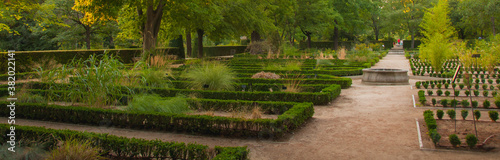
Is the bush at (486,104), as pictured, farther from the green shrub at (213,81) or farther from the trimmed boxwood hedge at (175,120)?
the green shrub at (213,81)

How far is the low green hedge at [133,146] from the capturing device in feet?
13.4

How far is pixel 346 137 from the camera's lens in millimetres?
5406

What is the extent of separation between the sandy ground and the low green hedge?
697 mm

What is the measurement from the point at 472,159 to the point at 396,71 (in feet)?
24.7

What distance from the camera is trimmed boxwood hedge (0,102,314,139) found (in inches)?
217

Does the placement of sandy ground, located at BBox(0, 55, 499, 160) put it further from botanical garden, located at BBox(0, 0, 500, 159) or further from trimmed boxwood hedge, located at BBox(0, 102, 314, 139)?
trimmed boxwood hedge, located at BBox(0, 102, 314, 139)

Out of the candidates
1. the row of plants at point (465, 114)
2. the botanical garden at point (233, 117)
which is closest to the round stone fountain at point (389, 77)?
the botanical garden at point (233, 117)

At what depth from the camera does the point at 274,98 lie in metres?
8.13

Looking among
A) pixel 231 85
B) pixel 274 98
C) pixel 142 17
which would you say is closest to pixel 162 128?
pixel 274 98

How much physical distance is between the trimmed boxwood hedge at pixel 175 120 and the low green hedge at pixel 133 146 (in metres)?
1.32

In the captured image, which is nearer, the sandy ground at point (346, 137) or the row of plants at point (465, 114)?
the sandy ground at point (346, 137)

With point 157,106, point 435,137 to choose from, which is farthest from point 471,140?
point 157,106

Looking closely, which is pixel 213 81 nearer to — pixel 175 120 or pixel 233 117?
pixel 175 120

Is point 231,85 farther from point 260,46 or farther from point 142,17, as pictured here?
point 260,46
